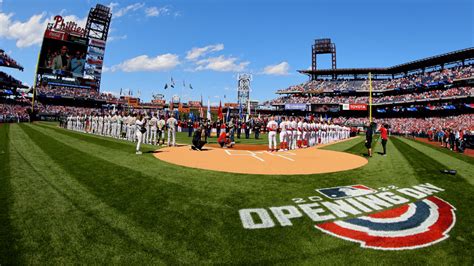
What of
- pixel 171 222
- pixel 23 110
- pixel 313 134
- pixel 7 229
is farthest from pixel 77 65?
pixel 171 222

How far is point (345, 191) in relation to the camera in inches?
249

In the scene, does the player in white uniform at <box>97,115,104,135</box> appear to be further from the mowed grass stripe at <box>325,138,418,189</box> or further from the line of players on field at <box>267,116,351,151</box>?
the mowed grass stripe at <box>325,138,418,189</box>

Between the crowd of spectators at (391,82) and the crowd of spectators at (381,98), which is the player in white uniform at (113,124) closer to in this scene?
the crowd of spectators at (381,98)

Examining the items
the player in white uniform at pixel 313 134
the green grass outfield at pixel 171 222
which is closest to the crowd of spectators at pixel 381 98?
the player in white uniform at pixel 313 134

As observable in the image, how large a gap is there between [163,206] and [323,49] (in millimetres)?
86851

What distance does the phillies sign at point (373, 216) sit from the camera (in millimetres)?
3910

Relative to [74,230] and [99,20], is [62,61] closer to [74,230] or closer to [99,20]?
[99,20]

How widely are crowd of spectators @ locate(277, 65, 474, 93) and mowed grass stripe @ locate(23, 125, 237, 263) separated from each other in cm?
6198

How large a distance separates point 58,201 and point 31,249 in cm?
202

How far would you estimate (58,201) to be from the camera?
5.09 m

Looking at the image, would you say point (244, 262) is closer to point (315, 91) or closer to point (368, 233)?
point (368, 233)

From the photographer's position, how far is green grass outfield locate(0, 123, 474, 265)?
10.7ft

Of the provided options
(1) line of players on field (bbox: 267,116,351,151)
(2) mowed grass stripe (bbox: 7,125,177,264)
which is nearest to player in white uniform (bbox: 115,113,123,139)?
(1) line of players on field (bbox: 267,116,351,151)

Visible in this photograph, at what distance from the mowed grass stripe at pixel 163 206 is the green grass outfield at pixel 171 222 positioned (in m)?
0.02
